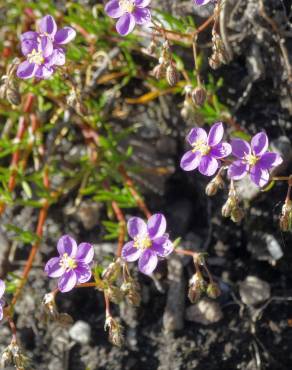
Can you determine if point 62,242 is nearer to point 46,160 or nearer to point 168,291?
point 168,291

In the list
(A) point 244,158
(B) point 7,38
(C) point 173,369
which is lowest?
(C) point 173,369

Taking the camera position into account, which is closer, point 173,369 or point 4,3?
point 173,369

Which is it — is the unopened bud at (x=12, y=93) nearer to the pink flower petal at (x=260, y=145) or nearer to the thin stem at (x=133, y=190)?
the thin stem at (x=133, y=190)

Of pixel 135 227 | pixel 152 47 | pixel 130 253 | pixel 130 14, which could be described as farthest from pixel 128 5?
pixel 130 253

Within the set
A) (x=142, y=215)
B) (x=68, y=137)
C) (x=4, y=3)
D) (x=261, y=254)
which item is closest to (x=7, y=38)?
(x=4, y=3)

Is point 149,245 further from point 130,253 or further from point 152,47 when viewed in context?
point 152,47

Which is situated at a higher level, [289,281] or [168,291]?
[289,281]

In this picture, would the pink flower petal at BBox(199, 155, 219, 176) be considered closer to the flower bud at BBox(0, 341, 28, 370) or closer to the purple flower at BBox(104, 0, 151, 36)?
the purple flower at BBox(104, 0, 151, 36)
